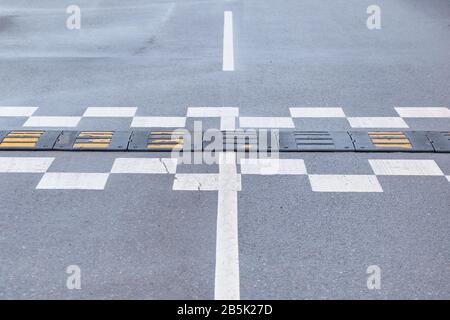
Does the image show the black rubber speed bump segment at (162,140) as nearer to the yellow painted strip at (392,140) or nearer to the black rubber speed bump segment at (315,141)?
the black rubber speed bump segment at (315,141)

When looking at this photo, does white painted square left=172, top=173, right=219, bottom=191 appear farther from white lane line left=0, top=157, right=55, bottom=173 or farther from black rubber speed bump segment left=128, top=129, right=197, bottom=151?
white lane line left=0, top=157, right=55, bottom=173

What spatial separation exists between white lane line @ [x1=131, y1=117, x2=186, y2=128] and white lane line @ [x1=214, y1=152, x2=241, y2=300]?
3.74 ft

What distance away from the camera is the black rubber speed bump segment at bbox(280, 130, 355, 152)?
276 inches

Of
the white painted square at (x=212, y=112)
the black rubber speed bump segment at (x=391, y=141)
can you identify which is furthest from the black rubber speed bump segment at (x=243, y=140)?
the black rubber speed bump segment at (x=391, y=141)

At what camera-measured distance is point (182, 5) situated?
16516 millimetres

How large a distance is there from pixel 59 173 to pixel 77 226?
116cm

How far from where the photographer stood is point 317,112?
823cm

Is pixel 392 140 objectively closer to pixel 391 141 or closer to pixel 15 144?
pixel 391 141

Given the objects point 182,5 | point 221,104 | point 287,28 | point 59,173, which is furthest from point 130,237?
point 182,5

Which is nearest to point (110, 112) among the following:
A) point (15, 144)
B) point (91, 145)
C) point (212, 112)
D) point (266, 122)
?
point (91, 145)

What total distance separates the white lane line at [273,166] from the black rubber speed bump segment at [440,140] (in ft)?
5.37

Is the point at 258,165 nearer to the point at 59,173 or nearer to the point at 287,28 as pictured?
the point at 59,173

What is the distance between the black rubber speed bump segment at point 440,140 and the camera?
7.03m

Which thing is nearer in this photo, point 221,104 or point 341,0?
point 221,104
